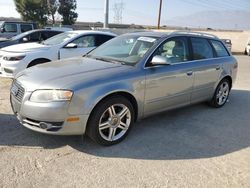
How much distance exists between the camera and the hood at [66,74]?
3643 millimetres

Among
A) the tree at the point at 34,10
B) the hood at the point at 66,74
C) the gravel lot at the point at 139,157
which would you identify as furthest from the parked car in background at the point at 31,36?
the tree at the point at 34,10

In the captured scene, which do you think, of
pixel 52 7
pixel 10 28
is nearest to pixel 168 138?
pixel 10 28

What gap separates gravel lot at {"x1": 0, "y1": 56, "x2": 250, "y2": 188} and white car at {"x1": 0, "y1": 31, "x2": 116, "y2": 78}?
8.04 feet

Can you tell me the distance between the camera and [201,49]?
18.1 feet

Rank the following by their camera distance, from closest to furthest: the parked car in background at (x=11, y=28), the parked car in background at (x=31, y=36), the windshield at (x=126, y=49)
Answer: the windshield at (x=126, y=49), the parked car in background at (x=31, y=36), the parked car in background at (x=11, y=28)

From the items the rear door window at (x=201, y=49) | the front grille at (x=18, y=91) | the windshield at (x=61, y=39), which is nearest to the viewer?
the front grille at (x=18, y=91)

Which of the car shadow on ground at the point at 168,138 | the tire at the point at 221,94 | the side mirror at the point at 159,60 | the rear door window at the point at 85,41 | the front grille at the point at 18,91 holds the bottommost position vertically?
the car shadow on ground at the point at 168,138

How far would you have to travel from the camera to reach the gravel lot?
10.5ft

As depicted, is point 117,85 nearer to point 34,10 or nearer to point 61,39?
point 61,39

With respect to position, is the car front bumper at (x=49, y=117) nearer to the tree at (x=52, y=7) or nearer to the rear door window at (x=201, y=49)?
the rear door window at (x=201, y=49)

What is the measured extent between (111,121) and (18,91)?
1324 mm

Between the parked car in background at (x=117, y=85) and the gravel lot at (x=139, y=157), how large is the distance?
322 mm

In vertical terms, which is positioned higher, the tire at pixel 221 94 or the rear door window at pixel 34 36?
the rear door window at pixel 34 36

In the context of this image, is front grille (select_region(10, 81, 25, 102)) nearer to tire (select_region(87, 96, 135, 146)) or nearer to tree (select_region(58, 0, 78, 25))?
tire (select_region(87, 96, 135, 146))
